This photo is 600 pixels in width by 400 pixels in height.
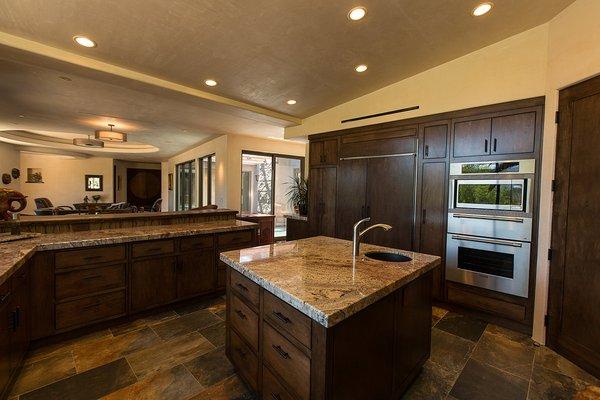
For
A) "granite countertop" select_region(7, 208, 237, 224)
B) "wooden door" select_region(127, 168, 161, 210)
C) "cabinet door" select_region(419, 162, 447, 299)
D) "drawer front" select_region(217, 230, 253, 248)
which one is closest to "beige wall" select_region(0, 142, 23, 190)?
"wooden door" select_region(127, 168, 161, 210)

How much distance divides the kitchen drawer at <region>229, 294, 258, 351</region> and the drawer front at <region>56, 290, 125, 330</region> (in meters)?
1.38

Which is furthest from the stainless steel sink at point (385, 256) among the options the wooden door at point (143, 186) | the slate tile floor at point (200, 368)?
the wooden door at point (143, 186)

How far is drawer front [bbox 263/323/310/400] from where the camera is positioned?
1181 millimetres

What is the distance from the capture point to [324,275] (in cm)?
150

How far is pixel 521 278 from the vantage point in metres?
2.56

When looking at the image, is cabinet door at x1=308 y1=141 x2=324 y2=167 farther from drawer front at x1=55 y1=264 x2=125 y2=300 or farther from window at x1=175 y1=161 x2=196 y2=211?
window at x1=175 y1=161 x2=196 y2=211

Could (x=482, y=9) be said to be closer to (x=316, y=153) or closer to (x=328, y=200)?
(x=316, y=153)

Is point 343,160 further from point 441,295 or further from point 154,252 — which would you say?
point 154,252

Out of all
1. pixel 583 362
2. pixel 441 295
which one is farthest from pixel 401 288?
pixel 441 295

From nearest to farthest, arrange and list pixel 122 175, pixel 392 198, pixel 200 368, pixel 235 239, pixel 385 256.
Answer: pixel 200 368, pixel 385 256, pixel 235 239, pixel 392 198, pixel 122 175

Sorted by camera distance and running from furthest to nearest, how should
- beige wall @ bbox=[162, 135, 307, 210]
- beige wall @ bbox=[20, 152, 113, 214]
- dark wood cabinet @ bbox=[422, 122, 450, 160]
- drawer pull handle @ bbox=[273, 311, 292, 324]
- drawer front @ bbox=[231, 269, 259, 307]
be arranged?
1. beige wall @ bbox=[20, 152, 113, 214]
2. beige wall @ bbox=[162, 135, 307, 210]
3. dark wood cabinet @ bbox=[422, 122, 450, 160]
4. drawer front @ bbox=[231, 269, 259, 307]
5. drawer pull handle @ bbox=[273, 311, 292, 324]

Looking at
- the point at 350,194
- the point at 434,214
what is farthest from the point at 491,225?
the point at 350,194

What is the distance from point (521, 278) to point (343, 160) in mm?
2597

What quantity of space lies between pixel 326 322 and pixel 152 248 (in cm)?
228
